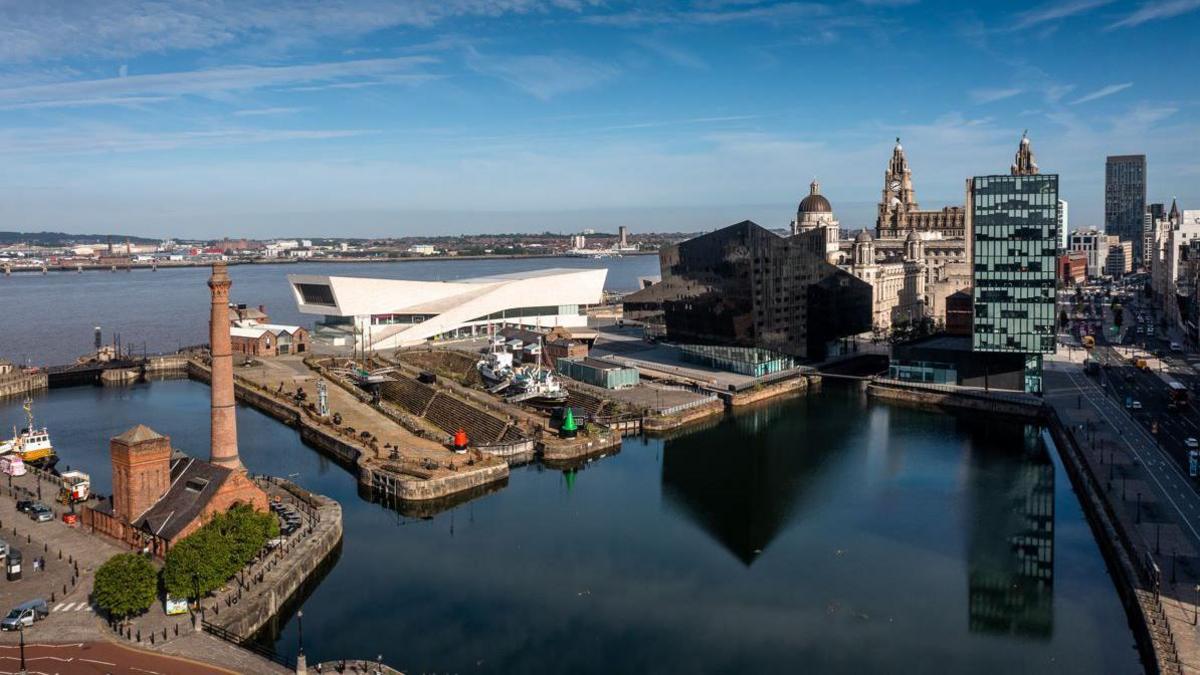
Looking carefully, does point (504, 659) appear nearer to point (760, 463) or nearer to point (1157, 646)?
point (1157, 646)

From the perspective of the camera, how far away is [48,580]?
2006 cm

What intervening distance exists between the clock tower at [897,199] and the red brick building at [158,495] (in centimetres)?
7301

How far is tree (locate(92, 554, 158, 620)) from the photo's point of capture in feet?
57.8

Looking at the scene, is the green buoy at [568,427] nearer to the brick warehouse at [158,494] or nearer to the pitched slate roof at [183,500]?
the brick warehouse at [158,494]

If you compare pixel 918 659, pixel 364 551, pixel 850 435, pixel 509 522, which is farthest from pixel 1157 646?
pixel 850 435

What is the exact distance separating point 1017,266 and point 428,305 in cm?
3559

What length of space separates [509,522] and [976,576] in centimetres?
1243

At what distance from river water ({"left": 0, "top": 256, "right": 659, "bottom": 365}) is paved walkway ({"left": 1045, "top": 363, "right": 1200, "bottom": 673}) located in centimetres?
5792

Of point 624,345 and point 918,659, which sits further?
point 624,345

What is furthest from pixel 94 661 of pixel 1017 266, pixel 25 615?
pixel 1017 266

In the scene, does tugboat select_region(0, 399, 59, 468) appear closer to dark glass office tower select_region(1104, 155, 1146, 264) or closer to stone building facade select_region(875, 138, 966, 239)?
stone building facade select_region(875, 138, 966, 239)

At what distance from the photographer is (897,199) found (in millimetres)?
86125

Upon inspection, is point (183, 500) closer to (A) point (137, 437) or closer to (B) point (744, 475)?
(A) point (137, 437)

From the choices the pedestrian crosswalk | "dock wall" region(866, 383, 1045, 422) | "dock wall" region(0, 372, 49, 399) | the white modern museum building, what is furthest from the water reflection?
"dock wall" region(0, 372, 49, 399)
